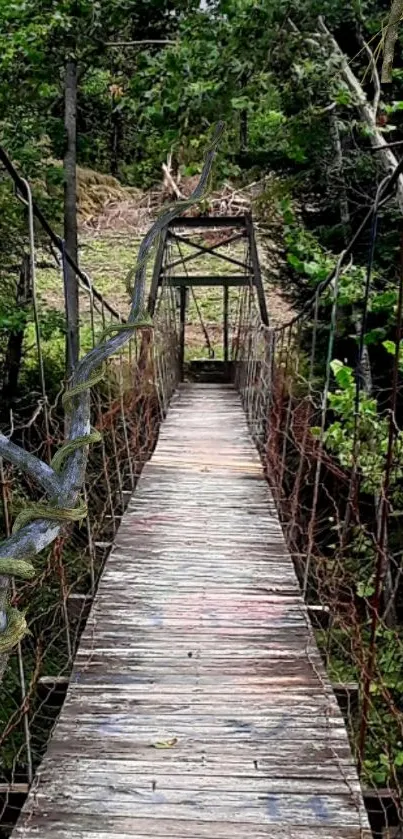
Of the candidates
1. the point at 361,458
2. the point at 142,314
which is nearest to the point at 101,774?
the point at 142,314

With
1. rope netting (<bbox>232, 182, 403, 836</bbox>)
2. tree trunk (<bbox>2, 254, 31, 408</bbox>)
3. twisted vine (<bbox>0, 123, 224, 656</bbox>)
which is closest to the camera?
twisted vine (<bbox>0, 123, 224, 656</bbox>)

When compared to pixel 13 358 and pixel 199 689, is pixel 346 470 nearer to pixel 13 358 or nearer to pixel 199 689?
pixel 199 689

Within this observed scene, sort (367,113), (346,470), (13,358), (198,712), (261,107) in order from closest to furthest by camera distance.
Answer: (198,712) → (367,113) → (346,470) → (261,107) → (13,358)

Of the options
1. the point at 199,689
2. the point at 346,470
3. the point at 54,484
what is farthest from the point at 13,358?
the point at 54,484

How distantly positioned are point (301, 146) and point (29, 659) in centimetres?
350

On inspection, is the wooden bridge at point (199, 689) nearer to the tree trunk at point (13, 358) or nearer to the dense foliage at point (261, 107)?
the dense foliage at point (261, 107)

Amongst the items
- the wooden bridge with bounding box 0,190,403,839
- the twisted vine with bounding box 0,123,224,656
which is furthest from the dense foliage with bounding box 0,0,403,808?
the twisted vine with bounding box 0,123,224,656

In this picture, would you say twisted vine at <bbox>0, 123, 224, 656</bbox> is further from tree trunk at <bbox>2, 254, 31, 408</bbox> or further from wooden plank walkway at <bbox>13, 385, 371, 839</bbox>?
tree trunk at <bbox>2, 254, 31, 408</bbox>

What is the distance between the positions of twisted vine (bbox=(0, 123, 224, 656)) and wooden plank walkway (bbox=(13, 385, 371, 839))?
1.02m

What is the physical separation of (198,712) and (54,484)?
134 centimetres

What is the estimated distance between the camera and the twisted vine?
1.77ft

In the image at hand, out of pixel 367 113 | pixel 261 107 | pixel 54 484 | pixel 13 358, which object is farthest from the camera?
pixel 13 358

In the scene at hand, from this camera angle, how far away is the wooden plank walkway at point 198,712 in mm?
1445

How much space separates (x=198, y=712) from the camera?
179 cm
